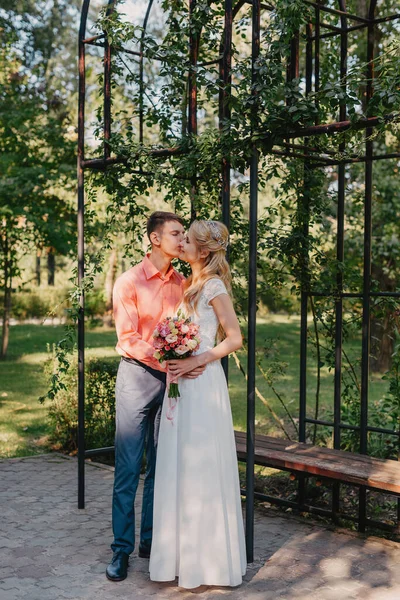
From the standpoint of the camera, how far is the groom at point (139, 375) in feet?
14.2

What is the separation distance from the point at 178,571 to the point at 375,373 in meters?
10.4

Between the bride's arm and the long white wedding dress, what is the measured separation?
0.20ft

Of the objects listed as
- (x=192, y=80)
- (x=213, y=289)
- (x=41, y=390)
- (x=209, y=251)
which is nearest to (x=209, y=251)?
(x=209, y=251)

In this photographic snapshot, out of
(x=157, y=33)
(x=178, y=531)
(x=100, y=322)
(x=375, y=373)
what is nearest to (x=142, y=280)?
(x=178, y=531)

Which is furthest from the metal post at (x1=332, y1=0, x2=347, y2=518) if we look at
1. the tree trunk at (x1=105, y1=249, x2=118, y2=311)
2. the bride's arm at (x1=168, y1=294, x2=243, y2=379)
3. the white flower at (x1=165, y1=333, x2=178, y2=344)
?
the tree trunk at (x1=105, y1=249, x2=118, y2=311)

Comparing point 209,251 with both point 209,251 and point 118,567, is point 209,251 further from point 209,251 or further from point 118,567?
point 118,567

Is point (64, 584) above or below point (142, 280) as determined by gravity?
below

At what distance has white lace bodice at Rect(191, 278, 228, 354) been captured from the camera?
13.8ft

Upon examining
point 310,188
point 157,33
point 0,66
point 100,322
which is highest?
point 157,33

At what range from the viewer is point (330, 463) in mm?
4945

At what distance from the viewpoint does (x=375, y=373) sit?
13977 mm

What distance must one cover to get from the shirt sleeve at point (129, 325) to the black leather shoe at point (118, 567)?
1.13m

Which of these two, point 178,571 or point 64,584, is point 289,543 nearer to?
point 178,571

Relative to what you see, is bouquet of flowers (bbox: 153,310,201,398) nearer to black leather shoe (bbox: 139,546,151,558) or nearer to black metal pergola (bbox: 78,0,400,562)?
black metal pergola (bbox: 78,0,400,562)
